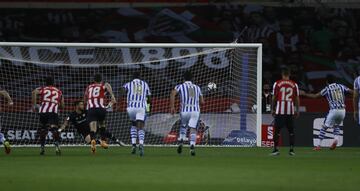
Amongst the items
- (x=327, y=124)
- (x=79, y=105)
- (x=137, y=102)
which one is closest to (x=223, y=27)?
(x=79, y=105)

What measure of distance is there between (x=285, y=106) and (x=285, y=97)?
23 cm

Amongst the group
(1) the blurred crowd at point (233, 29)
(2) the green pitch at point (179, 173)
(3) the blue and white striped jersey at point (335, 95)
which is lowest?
(2) the green pitch at point (179, 173)

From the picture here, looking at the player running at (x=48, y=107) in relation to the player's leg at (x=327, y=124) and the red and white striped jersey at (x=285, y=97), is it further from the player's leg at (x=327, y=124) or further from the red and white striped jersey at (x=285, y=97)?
the player's leg at (x=327, y=124)

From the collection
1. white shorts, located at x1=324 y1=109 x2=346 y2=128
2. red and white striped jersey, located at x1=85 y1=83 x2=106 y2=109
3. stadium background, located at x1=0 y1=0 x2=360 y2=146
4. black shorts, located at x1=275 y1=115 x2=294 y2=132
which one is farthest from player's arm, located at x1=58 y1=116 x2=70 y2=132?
stadium background, located at x1=0 y1=0 x2=360 y2=146

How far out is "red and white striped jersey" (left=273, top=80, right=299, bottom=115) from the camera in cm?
1956

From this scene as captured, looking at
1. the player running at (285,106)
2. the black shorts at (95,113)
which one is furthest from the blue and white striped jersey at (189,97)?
the black shorts at (95,113)

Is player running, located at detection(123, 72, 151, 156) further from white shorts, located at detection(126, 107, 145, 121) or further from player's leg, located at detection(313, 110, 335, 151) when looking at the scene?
player's leg, located at detection(313, 110, 335, 151)

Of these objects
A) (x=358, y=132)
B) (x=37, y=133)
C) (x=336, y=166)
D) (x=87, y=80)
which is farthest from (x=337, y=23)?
(x=336, y=166)

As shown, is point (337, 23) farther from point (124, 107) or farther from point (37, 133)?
point (37, 133)

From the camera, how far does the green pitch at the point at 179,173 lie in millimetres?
11391

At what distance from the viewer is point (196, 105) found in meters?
19.9

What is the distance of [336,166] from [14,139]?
11.4 metres

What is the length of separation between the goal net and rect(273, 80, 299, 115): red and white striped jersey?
4023 mm

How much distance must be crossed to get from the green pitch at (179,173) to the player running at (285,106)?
1412 mm
